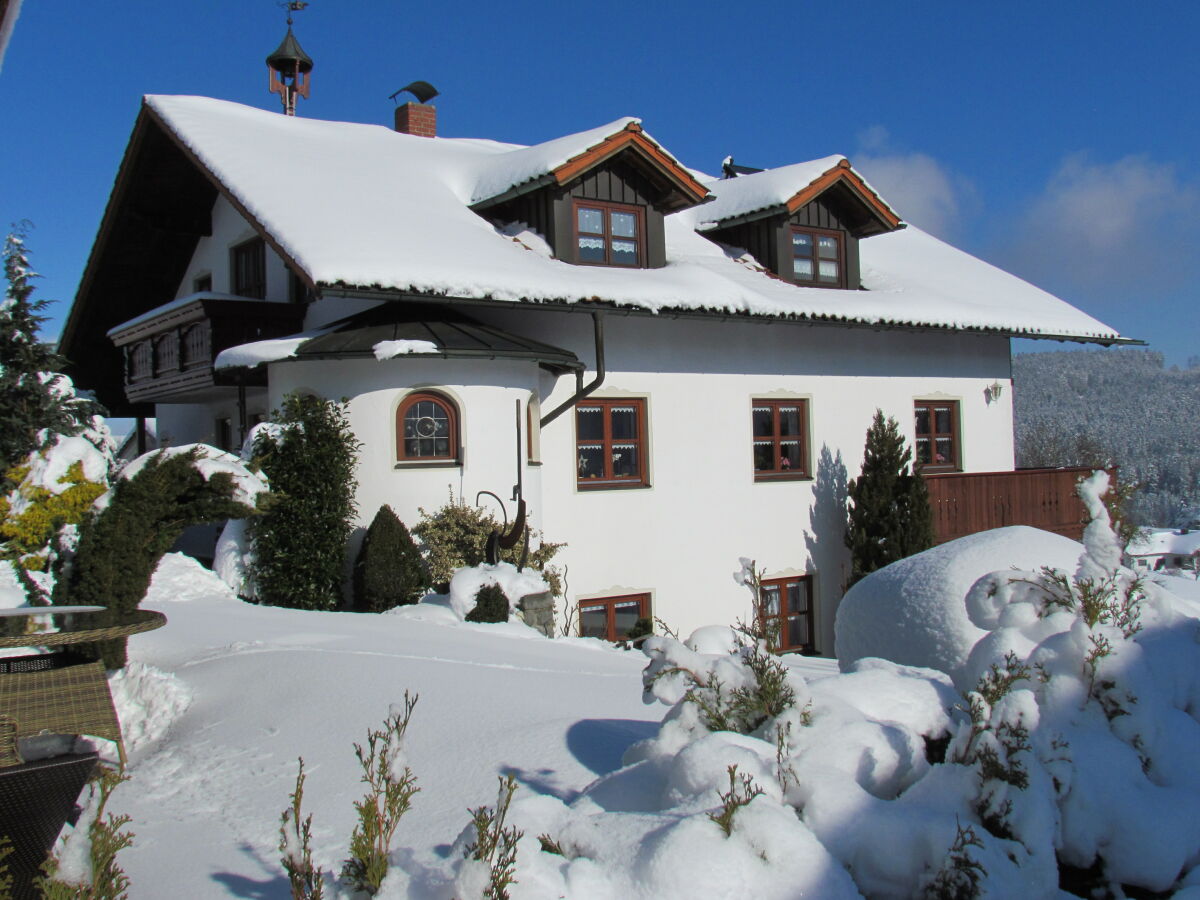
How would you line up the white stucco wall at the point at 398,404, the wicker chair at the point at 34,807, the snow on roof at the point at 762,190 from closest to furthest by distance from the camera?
the wicker chair at the point at 34,807, the white stucco wall at the point at 398,404, the snow on roof at the point at 762,190

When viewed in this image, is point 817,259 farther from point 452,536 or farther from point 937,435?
point 452,536

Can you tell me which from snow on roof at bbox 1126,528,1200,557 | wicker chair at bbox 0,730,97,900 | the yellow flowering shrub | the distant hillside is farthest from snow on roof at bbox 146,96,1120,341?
snow on roof at bbox 1126,528,1200,557

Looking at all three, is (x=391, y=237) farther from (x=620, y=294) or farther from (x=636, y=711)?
(x=636, y=711)

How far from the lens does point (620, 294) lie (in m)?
14.0

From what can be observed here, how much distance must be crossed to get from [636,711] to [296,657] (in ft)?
8.23

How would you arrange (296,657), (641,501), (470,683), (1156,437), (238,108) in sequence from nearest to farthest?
(470,683), (296,657), (641,501), (238,108), (1156,437)

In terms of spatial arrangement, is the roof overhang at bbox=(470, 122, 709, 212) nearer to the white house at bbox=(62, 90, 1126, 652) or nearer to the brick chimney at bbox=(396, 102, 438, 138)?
the white house at bbox=(62, 90, 1126, 652)

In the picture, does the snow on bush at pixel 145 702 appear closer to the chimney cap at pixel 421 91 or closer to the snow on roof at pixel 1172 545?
the chimney cap at pixel 421 91

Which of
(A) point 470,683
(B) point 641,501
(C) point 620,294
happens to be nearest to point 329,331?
(C) point 620,294

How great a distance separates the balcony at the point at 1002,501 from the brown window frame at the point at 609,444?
4575 millimetres

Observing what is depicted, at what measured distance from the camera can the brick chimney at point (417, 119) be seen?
20.0 metres

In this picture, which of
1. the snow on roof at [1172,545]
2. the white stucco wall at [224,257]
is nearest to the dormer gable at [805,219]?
the white stucco wall at [224,257]

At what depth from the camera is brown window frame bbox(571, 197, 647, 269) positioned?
15531mm

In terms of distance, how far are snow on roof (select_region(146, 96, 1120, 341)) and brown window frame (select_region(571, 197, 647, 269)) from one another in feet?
1.33
